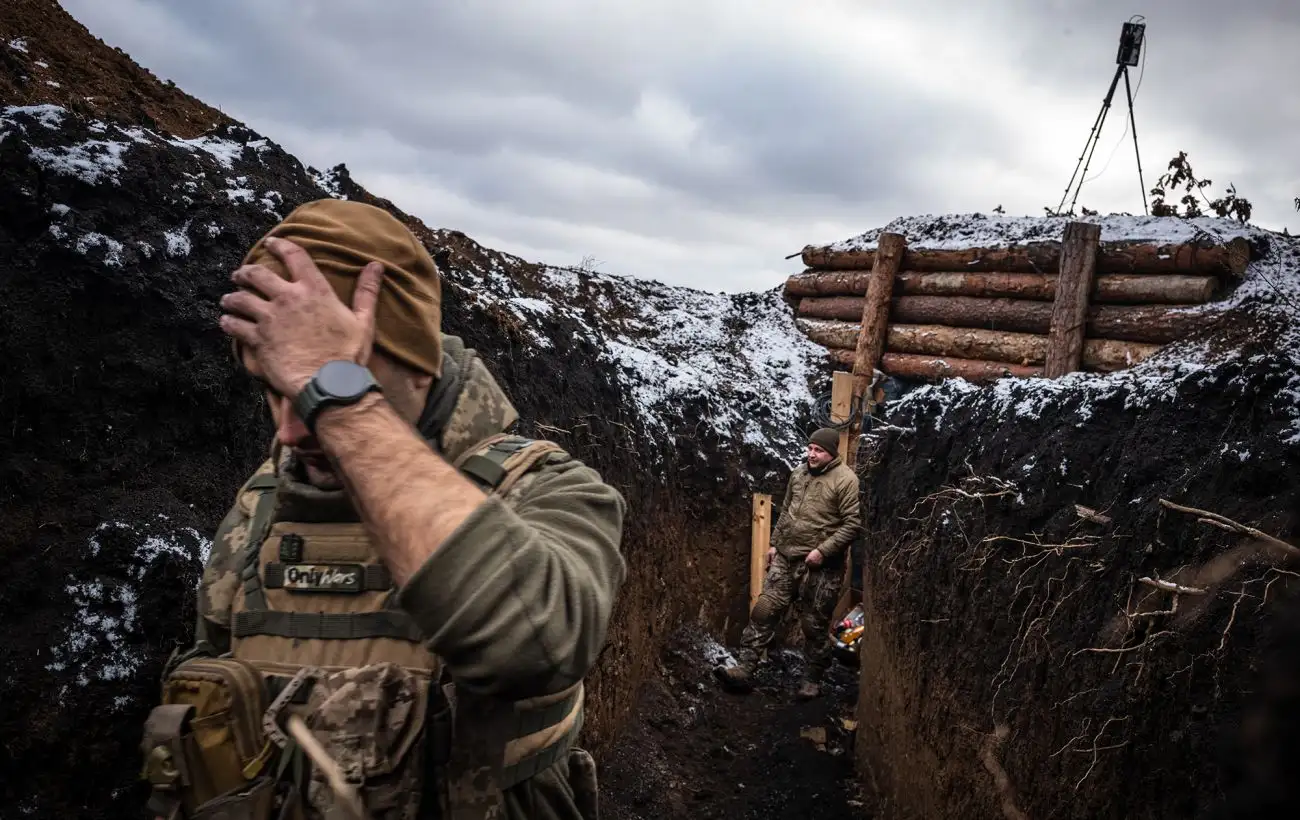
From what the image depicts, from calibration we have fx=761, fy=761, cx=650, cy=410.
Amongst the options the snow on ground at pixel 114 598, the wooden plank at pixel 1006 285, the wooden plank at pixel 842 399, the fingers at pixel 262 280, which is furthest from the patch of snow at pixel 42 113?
the wooden plank at pixel 1006 285

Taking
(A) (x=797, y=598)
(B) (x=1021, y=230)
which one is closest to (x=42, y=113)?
(A) (x=797, y=598)

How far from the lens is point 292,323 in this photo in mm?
1309

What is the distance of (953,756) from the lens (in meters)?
3.92

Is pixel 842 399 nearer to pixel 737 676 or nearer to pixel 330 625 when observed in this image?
pixel 737 676

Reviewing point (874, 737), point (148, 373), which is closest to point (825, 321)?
point (874, 737)

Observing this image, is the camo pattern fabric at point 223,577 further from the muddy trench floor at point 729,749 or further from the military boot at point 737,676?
the military boot at point 737,676

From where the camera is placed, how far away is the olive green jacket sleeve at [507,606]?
3.61 feet

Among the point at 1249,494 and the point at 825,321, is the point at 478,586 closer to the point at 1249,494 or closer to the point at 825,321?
the point at 1249,494

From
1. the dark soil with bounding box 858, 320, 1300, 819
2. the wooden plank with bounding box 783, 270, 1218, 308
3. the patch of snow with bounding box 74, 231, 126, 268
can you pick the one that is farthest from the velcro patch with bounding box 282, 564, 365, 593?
the wooden plank with bounding box 783, 270, 1218, 308

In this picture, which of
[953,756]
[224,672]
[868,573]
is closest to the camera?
[224,672]

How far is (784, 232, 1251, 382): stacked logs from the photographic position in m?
8.10

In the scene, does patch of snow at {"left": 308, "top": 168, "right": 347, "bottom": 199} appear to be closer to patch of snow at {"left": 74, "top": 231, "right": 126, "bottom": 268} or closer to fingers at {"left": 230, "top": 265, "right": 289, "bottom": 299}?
patch of snow at {"left": 74, "top": 231, "right": 126, "bottom": 268}

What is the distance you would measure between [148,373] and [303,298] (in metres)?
2.12

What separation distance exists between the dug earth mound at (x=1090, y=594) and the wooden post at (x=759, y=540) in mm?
3143
